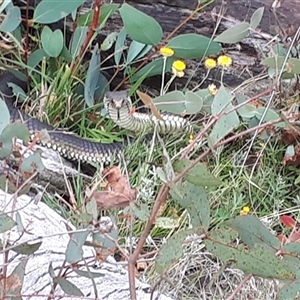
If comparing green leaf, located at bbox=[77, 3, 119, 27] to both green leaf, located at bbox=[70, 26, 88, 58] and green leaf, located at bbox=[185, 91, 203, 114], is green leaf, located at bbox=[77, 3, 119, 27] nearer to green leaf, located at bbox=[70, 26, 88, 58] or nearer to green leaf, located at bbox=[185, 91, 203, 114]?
green leaf, located at bbox=[70, 26, 88, 58]

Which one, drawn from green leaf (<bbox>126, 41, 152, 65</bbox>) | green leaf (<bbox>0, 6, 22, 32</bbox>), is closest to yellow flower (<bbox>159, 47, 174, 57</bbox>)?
green leaf (<bbox>126, 41, 152, 65</bbox>)

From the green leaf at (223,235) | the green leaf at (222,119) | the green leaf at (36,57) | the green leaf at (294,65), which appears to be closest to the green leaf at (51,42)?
the green leaf at (36,57)

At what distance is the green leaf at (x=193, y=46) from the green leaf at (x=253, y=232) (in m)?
2.03

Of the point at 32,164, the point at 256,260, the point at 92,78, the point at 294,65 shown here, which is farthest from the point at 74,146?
the point at 256,260

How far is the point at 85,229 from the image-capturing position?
1462mm

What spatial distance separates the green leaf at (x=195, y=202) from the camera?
138cm

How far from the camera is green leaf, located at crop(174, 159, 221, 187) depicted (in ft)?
4.49

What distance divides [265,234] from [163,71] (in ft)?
6.77

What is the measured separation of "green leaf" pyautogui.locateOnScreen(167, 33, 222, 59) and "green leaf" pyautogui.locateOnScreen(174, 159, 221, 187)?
206 cm

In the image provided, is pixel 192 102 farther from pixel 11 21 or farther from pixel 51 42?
pixel 51 42

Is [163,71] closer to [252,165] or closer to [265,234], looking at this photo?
[252,165]

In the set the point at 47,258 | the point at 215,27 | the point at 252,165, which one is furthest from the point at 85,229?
the point at 215,27

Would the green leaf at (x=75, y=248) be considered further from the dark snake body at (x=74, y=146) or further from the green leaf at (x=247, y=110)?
the dark snake body at (x=74, y=146)

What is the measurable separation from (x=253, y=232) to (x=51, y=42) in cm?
225
